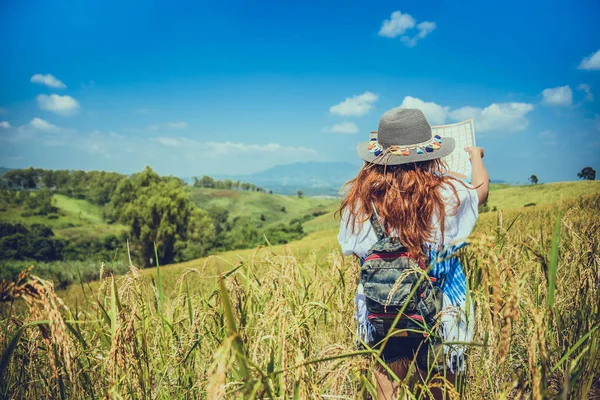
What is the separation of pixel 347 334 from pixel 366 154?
5.24 ft

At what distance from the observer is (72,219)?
4382 inches

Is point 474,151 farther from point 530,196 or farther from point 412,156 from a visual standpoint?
point 530,196

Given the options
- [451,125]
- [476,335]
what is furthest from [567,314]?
[451,125]

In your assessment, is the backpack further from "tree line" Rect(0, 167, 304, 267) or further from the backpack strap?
"tree line" Rect(0, 167, 304, 267)

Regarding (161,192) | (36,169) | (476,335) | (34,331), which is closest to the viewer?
(476,335)

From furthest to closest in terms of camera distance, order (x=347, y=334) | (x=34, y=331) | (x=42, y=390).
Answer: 1. (x=347, y=334)
2. (x=42, y=390)
3. (x=34, y=331)

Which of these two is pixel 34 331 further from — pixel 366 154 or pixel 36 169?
pixel 36 169

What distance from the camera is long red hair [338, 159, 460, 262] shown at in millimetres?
2064

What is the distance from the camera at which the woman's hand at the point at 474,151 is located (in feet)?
7.92

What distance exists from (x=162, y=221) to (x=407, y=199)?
60.4 metres

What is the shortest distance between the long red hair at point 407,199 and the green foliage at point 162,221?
5670 cm

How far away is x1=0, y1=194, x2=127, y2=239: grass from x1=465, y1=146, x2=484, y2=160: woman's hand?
92.9 metres

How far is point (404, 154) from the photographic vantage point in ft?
7.06

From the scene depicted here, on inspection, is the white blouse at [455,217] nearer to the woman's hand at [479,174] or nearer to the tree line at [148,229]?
the woman's hand at [479,174]
